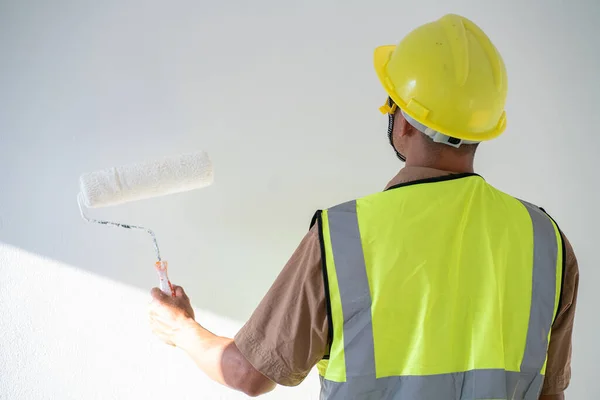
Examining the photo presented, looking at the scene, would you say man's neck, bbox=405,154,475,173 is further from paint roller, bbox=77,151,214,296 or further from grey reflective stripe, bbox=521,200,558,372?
paint roller, bbox=77,151,214,296

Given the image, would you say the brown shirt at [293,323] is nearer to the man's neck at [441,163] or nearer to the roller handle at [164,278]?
the man's neck at [441,163]

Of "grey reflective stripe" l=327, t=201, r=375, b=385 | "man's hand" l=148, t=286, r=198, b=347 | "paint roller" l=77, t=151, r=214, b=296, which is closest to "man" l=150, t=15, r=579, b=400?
"grey reflective stripe" l=327, t=201, r=375, b=385

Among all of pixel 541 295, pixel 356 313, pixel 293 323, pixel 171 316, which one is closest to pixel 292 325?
pixel 293 323

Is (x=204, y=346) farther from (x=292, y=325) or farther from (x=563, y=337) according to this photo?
(x=563, y=337)

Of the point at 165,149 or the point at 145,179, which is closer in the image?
the point at 145,179

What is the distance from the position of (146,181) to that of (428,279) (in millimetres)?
727

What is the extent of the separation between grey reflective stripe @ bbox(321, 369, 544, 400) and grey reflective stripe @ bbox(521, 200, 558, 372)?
10cm

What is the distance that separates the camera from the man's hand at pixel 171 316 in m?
1.30

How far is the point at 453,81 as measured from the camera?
1135 millimetres

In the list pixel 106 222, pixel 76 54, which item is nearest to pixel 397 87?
pixel 106 222

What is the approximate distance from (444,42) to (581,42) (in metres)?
1.05

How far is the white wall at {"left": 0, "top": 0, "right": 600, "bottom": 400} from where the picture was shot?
156cm

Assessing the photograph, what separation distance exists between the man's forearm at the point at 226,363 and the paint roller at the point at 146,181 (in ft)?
0.59

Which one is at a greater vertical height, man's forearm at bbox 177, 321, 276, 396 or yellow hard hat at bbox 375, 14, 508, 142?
yellow hard hat at bbox 375, 14, 508, 142
